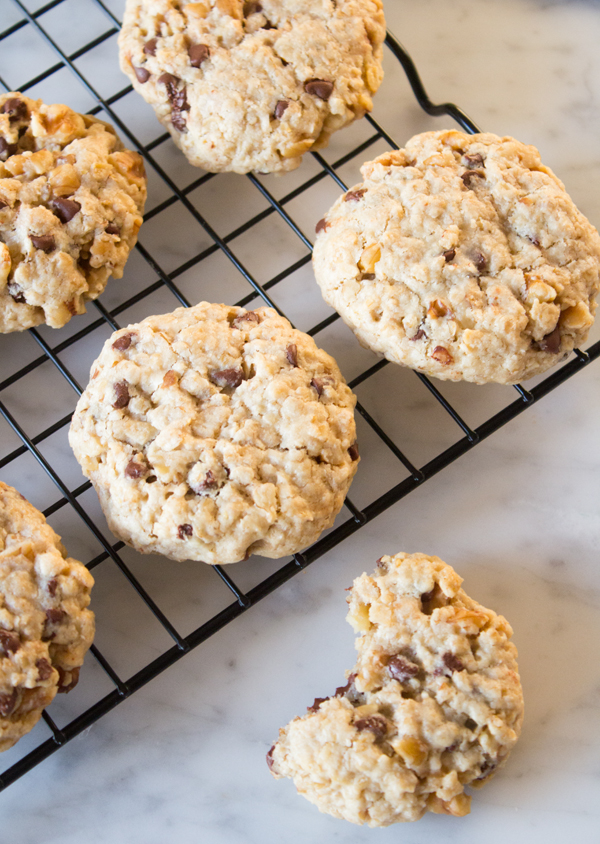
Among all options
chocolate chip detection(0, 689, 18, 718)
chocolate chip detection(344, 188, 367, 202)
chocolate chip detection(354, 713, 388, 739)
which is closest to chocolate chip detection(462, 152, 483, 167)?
chocolate chip detection(344, 188, 367, 202)

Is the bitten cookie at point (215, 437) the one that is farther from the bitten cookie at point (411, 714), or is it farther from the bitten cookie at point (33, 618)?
the bitten cookie at point (411, 714)

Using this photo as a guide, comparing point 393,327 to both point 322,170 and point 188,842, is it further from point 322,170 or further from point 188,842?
point 188,842

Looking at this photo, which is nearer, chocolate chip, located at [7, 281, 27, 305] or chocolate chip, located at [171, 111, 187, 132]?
chocolate chip, located at [7, 281, 27, 305]

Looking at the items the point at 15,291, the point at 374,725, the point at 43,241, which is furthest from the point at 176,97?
the point at 374,725

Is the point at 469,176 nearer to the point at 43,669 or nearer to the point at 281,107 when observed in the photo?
the point at 281,107

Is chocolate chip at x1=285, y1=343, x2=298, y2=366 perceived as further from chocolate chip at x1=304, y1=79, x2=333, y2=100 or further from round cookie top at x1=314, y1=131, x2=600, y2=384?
chocolate chip at x1=304, y1=79, x2=333, y2=100

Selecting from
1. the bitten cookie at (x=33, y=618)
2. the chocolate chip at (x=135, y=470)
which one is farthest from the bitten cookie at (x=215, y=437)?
the bitten cookie at (x=33, y=618)
